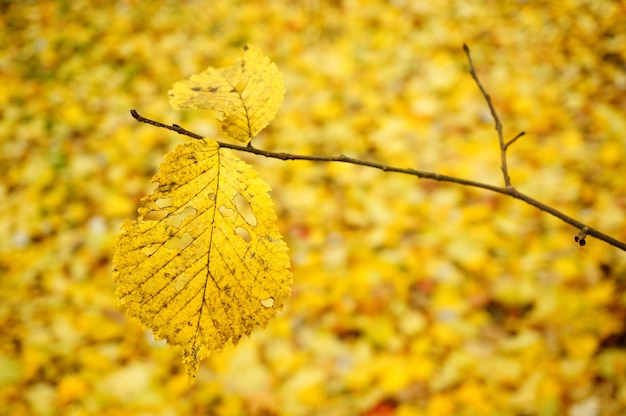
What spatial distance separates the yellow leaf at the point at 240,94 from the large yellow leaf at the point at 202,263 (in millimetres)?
66

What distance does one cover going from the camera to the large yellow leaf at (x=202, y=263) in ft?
1.60

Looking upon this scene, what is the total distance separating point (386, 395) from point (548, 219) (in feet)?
3.57

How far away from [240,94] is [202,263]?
252 millimetres

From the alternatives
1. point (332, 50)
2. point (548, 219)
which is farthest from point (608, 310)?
point (332, 50)

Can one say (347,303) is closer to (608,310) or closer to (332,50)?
(608,310)

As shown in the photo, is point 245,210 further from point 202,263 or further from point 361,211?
point 202,263

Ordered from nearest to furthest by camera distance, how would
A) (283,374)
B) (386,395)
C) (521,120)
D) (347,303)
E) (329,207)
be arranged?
(386,395) → (283,374) → (347,303) → (329,207) → (521,120)

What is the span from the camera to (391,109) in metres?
2.58

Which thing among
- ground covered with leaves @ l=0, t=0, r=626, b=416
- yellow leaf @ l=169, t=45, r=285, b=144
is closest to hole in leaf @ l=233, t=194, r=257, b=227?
ground covered with leaves @ l=0, t=0, r=626, b=416

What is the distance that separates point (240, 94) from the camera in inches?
24.2

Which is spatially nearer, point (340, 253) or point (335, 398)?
point (335, 398)

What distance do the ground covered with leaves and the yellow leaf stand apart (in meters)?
0.72

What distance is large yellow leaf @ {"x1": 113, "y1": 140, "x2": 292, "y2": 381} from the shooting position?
0.49 meters

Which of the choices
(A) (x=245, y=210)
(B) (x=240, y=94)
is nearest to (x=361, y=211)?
(A) (x=245, y=210)
